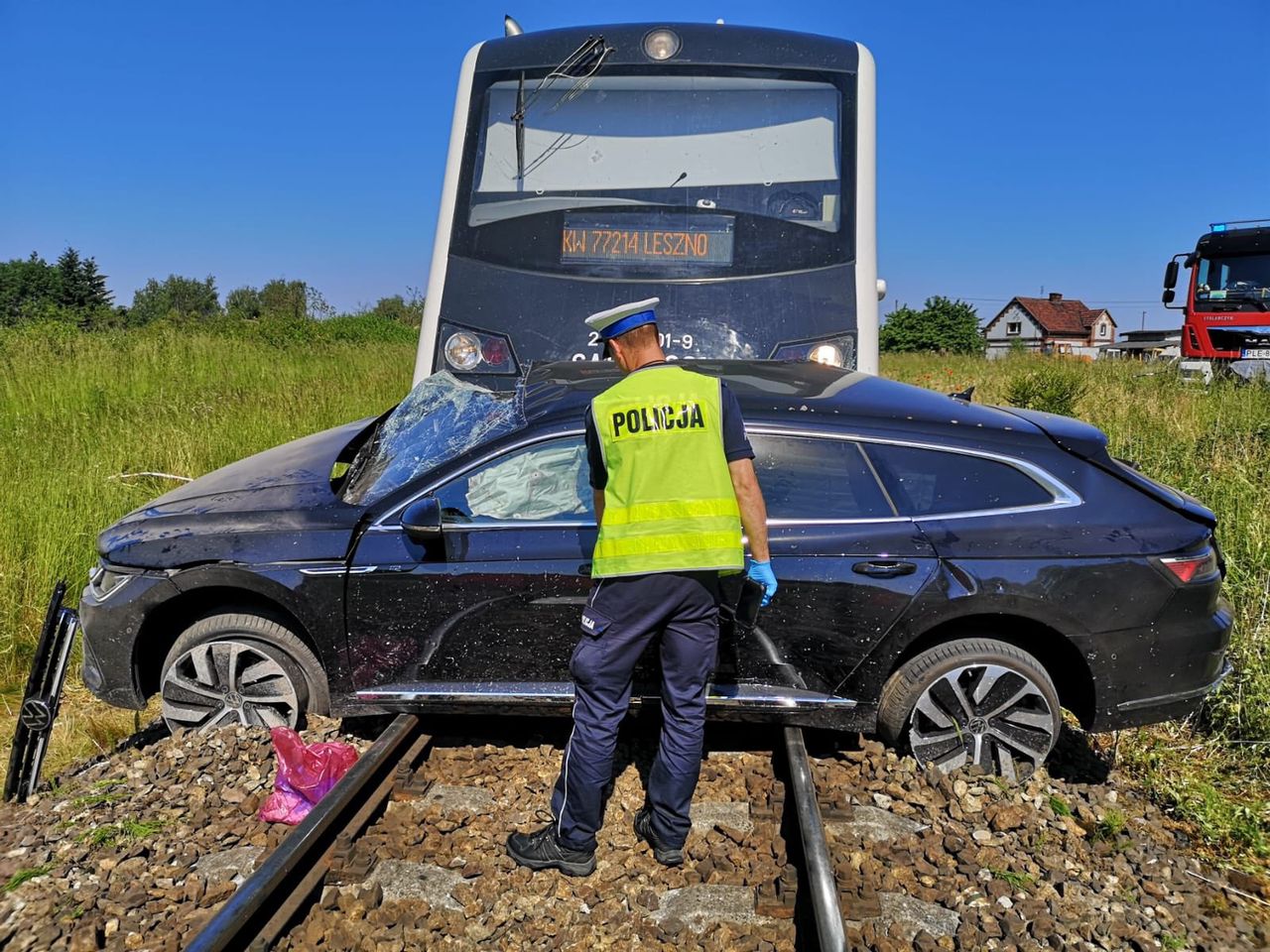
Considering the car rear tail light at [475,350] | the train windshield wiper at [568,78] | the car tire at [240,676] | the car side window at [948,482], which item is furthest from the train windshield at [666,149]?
the car tire at [240,676]

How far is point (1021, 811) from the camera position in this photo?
3.83 metres

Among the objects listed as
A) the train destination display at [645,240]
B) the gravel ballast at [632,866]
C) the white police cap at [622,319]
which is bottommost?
the gravel ballast at [632,866]

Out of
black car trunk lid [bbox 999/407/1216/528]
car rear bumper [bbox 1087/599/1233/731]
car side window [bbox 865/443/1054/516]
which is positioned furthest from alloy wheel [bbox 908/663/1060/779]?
black car trunk lid [bbox 999/407/1216/528]

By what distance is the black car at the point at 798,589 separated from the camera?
4.04 metres

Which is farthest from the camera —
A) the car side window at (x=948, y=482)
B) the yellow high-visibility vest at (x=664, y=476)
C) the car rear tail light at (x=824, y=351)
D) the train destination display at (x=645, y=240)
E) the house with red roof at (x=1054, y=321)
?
the house with red roof at (x=1054, y=321)

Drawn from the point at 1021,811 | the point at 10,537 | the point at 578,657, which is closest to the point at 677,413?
the point at 578,657

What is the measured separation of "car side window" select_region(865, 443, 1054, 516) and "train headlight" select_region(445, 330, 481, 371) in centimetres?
335

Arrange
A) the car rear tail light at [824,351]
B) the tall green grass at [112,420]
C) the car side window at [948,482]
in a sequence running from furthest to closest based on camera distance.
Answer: the tall green grass at [112,420], the car rear tail light at [824,351], the car side window at [948,482]

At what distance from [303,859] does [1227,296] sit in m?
21.0

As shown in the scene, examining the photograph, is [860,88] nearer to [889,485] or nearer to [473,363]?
[473,363]

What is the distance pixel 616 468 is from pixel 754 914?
155 cm

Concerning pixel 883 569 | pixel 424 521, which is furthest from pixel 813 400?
pixel 424 521

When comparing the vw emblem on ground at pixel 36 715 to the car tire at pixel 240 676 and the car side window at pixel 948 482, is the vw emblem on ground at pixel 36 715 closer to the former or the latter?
the car tire at pixel 240 676

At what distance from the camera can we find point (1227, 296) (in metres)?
19.4
